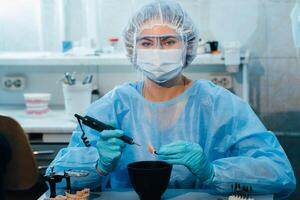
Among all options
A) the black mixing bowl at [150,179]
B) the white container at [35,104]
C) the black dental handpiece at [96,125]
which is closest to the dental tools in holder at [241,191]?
the black mixing bowl at [150,179]

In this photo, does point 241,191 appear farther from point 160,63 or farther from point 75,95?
point 75,95

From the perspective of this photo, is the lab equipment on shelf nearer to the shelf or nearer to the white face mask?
the shelf

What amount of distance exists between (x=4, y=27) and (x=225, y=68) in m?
1.30

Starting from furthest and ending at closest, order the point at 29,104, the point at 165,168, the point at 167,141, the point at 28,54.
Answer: the point at 28,54, the point at 29,104, the point at 167,141, the point at 165,168

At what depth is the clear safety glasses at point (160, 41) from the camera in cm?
174

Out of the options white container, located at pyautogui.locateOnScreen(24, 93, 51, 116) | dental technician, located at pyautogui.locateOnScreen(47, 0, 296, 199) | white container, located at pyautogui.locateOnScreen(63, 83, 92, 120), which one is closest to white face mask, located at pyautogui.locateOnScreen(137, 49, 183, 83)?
dental technician, located at pyautogui.locateOnScreen(47, 0, 296, 199)

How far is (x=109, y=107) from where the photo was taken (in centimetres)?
178

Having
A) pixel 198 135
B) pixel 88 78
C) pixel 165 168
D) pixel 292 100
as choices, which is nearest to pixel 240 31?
pixel 292 100

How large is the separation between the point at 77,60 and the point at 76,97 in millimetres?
260

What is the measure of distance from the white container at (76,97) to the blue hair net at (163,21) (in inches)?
34.9

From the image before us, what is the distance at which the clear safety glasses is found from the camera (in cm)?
174

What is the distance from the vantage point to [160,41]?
5.72 ft

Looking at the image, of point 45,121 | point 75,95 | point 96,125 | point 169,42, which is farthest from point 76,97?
point 96,125

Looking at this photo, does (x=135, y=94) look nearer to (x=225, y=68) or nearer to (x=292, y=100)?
(x=225, y=68)
